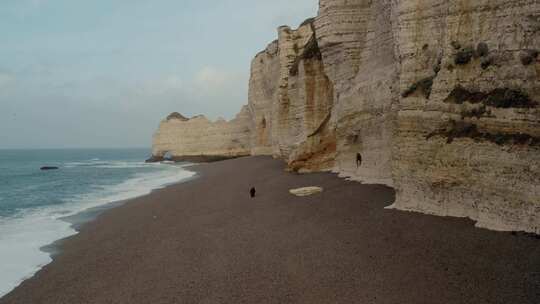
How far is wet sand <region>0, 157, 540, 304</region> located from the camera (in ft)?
22.8

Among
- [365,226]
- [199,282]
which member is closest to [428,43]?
[365,226]

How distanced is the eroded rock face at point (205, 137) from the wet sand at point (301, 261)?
39756mm

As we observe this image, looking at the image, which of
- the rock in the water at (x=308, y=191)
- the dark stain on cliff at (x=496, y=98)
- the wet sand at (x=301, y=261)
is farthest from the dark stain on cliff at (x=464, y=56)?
the rock in the water at (x=308, y=191)

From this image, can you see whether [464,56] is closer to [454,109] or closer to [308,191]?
[454,109]

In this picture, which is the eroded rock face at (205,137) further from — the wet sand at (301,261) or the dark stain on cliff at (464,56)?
the dark stain on cliff at (464,56)

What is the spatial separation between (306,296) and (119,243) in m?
7.23

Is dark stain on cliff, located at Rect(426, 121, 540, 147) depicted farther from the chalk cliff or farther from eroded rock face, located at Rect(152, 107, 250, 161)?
eroded rock face, located at Rect(152, 107, 250, 161)

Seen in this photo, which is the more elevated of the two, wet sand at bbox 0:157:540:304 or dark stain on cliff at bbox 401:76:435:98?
dark stain on cliff at bbox 401:76:435:98

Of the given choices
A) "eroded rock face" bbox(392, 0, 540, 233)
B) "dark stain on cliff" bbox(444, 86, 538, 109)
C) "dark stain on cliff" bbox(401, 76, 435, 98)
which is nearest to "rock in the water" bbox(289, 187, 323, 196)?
"eroded rock face" bbox(392, 0, 540, 233)

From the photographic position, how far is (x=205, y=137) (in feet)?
180

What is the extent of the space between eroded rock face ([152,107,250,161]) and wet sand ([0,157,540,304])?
130 feet

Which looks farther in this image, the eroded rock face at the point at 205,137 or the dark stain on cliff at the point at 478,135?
the eroded rock face at the point at 205,137

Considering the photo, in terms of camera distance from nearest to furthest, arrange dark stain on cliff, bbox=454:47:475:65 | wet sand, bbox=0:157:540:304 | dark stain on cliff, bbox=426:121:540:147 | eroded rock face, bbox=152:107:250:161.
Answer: wet sand, bbox=0:157:540:304
dark stain on cliff, bbox=426:121:540:147
dark stain on cliff, bbox=454:47:475:65
eroded rock face, bbox=152:107:250:161

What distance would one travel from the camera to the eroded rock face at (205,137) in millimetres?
53875
